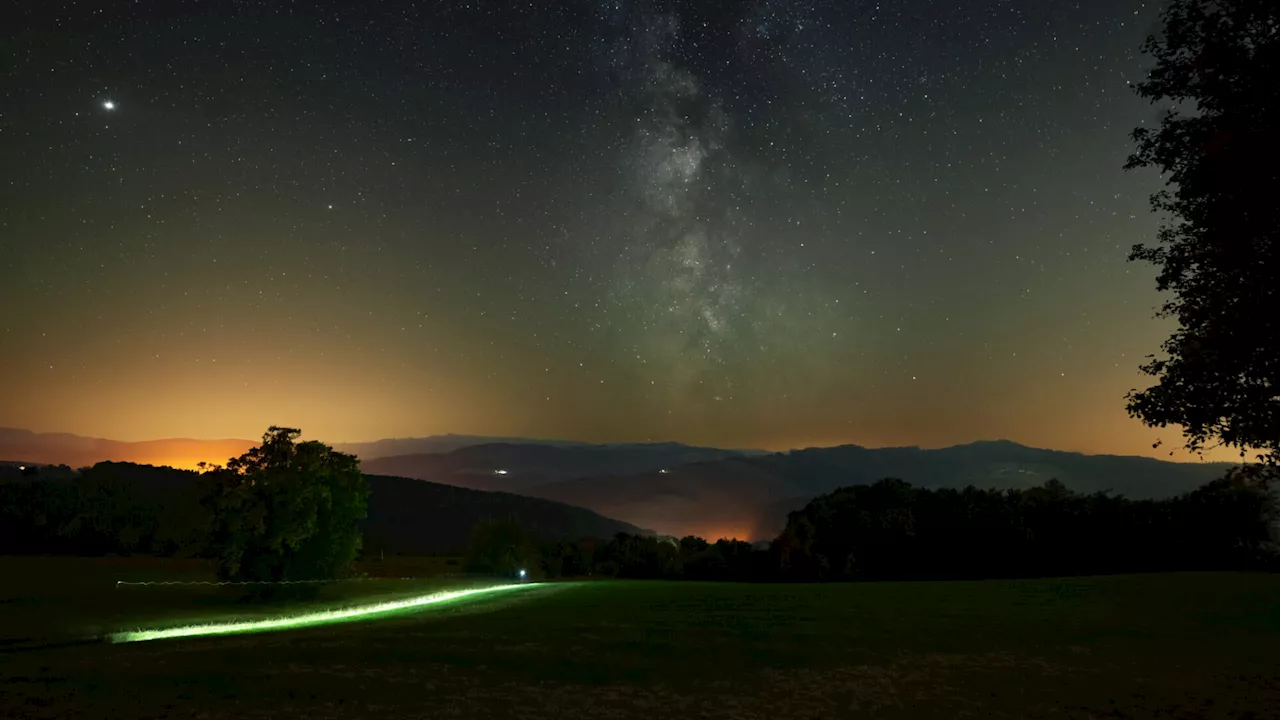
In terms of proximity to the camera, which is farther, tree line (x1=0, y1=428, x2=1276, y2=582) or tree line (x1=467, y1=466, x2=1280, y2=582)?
tree line (x1=467, y1=466, x2=1280, y2=582)

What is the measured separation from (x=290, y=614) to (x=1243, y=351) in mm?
34327

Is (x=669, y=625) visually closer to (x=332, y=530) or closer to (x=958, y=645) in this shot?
(x=958, y=645)

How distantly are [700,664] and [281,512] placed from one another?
30.1 meters

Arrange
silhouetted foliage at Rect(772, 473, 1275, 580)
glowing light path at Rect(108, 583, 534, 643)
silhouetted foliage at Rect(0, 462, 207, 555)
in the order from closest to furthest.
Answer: glowing light path at Rect(108, 583, 534, 643) → silhouetted foliage at Rect(772, 473, 1275, 580) → silhouetted foliage at Rect(0, 462, 207, 555)

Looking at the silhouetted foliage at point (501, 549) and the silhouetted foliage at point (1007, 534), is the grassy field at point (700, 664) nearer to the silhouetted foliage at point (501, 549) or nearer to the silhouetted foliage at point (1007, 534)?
the silhouetted foliage at point (1007, 534)

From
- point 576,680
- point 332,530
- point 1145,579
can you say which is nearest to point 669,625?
point 576,680

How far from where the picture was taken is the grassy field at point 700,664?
1280 cm

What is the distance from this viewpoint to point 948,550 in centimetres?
Result: 7531

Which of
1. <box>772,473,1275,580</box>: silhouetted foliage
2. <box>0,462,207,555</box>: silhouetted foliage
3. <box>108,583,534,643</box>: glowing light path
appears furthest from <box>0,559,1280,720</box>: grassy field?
<box>0,462,207,555</box>: silhouetted foliage

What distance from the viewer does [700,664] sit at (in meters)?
17.3

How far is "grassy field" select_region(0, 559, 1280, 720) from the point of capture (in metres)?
12.8

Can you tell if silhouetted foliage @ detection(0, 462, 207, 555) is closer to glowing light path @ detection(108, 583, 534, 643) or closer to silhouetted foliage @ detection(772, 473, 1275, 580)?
glowing light path @ detection(108, 583, 534, 643)

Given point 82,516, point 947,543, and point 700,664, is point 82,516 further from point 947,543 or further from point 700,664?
point 700,664

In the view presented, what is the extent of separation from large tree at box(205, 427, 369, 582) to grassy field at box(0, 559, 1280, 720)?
23.0 feet
